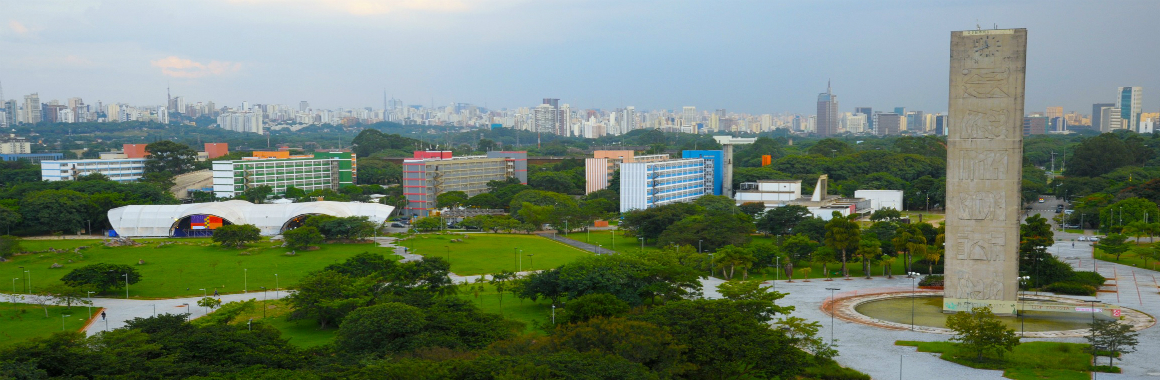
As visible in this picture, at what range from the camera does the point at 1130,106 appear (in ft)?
458

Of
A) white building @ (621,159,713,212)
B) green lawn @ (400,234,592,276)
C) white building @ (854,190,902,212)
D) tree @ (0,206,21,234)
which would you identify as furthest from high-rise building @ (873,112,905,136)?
tree @ (0,206,21,234)

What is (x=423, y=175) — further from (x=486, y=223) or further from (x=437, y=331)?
(x=437, y=331)

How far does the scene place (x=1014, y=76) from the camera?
69.9 ft

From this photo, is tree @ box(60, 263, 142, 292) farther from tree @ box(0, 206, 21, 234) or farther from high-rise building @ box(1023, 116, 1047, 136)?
high-rise building @ box(1023, 116, 1047, 136)

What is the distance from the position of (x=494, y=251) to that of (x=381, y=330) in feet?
61.3

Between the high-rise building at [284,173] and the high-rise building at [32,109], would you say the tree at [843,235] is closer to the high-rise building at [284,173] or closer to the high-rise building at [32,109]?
the high-rise building at [284,173]

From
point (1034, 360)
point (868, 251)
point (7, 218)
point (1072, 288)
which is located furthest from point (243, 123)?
point (1034, 360)

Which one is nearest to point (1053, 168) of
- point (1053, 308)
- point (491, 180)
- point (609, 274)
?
point (491, 180)

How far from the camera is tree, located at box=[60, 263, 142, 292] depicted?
26.2 metres

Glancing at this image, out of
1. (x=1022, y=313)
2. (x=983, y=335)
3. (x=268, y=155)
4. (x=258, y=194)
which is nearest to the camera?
(x=983, y=335)

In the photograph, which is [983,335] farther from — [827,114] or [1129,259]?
[827,114]

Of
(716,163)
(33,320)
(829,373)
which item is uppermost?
(716,163)

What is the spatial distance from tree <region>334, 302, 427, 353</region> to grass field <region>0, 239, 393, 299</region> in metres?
11.3

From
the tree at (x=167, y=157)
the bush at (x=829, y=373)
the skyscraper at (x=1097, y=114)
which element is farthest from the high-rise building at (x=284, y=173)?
the skyscraper at (x=1097, y=114)
